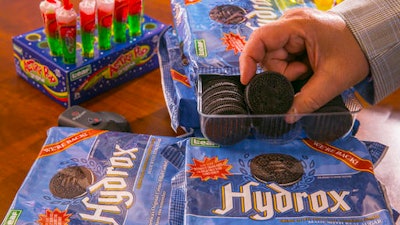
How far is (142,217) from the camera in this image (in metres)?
Result: 0.79

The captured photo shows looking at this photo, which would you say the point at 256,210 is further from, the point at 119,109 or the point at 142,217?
the point at 119,109

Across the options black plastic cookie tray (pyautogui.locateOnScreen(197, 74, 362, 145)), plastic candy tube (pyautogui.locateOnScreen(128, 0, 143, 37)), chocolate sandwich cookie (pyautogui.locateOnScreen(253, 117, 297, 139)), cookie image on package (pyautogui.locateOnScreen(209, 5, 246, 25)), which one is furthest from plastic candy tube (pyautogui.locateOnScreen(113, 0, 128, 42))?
chocolate sandwich cookie (pyautogui.locateOnScreen(253, 117, 297, 139))

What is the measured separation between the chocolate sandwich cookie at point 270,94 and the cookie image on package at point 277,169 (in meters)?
0.07

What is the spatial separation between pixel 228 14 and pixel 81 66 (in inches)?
11.5

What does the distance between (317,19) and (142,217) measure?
1.32ft

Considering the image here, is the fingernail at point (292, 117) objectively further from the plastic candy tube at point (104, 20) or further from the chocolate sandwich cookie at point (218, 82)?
the plastic candy tube at point (104, 20)

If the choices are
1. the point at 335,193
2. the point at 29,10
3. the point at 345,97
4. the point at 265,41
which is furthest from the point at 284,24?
the point at 29,10

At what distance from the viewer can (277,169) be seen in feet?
2.80

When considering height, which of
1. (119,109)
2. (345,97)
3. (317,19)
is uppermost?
(317,19)

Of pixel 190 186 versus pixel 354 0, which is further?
pixel 354 0

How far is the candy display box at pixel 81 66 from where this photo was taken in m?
1.04

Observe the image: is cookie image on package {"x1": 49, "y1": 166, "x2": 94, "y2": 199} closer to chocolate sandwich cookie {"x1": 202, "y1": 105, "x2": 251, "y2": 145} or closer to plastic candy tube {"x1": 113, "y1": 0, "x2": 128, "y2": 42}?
chocolate sandwich cookie {"x1": 202, "y1": 105, "x2": 251, "y2": 145}

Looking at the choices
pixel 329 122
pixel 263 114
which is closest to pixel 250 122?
pixel 263 114

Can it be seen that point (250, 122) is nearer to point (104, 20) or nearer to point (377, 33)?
point (377, 33)
